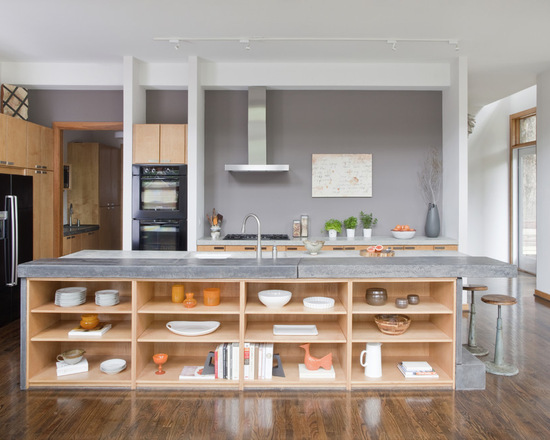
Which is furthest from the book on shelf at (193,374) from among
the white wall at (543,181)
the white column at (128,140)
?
the white wall at (543,181)

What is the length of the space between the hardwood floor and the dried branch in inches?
117

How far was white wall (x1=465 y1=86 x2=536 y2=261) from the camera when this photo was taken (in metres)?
8.34

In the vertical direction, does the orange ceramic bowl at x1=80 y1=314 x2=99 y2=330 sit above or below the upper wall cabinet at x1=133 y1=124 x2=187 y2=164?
below

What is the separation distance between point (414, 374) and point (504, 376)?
79 cm

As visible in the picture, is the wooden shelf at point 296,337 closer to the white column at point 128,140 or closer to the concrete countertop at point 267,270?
the concrete countertop at point 267,270

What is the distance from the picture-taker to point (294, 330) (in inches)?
127

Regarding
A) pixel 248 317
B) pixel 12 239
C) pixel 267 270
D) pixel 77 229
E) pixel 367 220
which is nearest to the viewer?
pixel 267 270

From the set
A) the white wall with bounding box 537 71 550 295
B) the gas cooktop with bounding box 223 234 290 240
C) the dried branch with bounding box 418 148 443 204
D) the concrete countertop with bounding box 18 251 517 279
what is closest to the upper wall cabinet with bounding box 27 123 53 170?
the gas cooktop with bounding box 223 234 290 240

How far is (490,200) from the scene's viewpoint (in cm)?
838

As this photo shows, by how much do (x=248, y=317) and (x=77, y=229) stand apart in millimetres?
3961

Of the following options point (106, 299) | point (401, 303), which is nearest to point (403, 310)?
point (401, 303)

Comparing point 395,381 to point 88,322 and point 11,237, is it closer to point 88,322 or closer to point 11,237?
point 88,322

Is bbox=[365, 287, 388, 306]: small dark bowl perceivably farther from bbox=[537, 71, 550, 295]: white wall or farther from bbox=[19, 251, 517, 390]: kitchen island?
bbox=[537, 71, 550, 295]: white wall

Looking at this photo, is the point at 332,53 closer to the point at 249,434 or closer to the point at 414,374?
the point at 414,374
